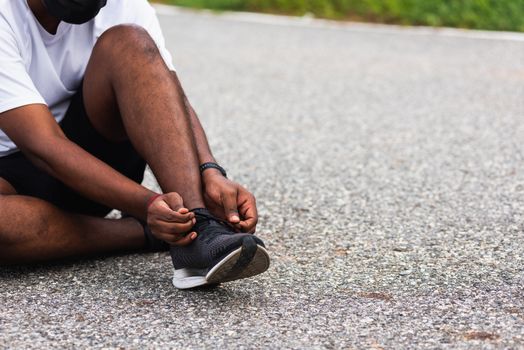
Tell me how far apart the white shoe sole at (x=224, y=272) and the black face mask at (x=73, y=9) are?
2.62ft

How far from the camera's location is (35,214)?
304cm

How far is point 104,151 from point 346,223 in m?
1.06

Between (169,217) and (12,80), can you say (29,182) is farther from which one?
(169,217)

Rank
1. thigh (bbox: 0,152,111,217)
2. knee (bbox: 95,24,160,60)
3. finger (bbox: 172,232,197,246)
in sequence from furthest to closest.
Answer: thigh (bbox: 0,152,111,217) < knee (bbox: 95,24,160,60) < finger (bbox: 172,232,197,246)

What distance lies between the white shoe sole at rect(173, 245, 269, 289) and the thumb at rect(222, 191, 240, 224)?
0.50ft

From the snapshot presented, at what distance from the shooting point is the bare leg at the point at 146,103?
9.51ft

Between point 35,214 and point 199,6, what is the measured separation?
8022 millimetres

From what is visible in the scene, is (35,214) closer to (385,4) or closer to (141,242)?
(141,242)

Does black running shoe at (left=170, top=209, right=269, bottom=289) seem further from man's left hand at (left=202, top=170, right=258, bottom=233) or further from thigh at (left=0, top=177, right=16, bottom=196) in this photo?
thigh at (left=0, top=177, right=16, bottom=196)

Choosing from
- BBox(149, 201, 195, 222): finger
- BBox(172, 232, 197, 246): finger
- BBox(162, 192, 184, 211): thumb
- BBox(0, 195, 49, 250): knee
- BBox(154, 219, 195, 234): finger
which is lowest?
BBox(0, 195, 49, 250): knee

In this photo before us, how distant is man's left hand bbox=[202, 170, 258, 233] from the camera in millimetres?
2848

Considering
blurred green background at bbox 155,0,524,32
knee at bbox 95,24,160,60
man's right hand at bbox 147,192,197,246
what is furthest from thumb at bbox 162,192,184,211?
blurred green background at bbox 155,0,524,32

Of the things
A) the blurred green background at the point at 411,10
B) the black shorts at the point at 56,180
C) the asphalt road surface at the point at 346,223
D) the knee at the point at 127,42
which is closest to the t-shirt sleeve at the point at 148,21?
the knee at the point at 127,42

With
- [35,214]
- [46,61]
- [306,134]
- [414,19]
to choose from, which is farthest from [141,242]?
[414,19]
